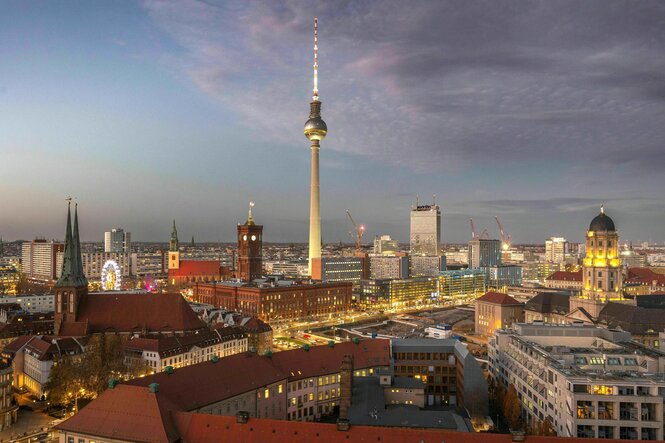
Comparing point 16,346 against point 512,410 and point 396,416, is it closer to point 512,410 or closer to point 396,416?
point 396,416

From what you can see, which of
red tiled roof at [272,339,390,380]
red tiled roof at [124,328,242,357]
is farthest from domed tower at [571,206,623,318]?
red tiled roof at [124,328,242,357]

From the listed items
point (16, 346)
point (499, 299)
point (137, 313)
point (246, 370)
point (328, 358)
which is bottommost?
point (16, 346)

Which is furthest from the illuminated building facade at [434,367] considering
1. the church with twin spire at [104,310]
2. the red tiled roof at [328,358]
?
the church with twin spire at [104,310]

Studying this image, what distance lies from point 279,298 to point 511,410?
332ft

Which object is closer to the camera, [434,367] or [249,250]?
[434,367]

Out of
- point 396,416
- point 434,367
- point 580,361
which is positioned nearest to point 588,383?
point 580,361

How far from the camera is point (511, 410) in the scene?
60.6 m

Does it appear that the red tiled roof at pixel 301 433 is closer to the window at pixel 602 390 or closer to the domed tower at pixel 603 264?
the window at pixel 602 390

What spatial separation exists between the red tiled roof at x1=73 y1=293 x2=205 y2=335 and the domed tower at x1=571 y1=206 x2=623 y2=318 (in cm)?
8538

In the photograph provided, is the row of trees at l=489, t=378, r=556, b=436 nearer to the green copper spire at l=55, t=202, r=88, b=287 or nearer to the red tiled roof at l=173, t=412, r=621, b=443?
the red tiled roof at l=173, t=412, r=621, b=443

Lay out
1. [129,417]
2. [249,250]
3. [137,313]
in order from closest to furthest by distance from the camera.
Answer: [129,417], [137,313], [249,250]

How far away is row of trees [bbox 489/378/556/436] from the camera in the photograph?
53328 millimetres

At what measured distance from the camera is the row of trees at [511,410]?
5333 centimetres

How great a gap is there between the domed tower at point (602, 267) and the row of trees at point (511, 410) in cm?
5578
